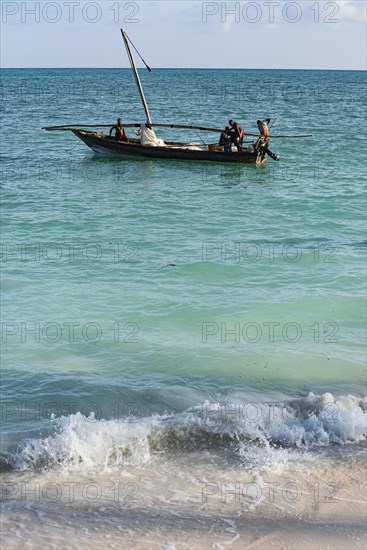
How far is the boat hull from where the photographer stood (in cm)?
2492

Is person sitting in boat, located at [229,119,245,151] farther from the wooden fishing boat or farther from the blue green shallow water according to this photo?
the blue green shallow water

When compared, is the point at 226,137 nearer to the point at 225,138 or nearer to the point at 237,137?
the point at 225,138

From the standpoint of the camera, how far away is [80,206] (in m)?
19.3

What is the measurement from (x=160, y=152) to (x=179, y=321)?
1528 centimetres

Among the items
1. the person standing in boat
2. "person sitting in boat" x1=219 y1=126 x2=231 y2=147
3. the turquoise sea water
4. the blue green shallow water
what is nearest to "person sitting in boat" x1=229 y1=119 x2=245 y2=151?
"person sitting in boat" x1=219 y1=126 x2=231 y2=147

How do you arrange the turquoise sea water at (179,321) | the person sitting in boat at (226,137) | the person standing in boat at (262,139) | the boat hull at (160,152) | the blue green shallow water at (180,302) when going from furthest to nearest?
the person sitting in boat at (226,137)
the boat hull at (160,152)
the person standing in boat at (262,139)
the blue green shallow water at (180,302)
the turquoise sea water at (179,321)

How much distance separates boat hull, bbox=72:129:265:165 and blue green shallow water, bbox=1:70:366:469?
1101 millimetres

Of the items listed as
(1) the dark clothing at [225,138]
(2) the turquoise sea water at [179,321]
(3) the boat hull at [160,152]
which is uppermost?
(1) the dark clothing at [225,138]

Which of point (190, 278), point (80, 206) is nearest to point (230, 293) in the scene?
point (190, 278)

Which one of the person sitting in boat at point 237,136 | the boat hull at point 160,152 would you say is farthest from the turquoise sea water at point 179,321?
the person sitting in boat at point 237,136

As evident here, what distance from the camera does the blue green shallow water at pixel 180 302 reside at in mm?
8562

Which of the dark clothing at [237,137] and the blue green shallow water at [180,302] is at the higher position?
the dark clothing at [237,137]

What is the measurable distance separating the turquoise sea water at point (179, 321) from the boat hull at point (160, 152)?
1.84 metres

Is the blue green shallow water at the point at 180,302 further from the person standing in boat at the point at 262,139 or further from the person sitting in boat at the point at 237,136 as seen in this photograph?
the person sitting in boat at the point at 237,136
